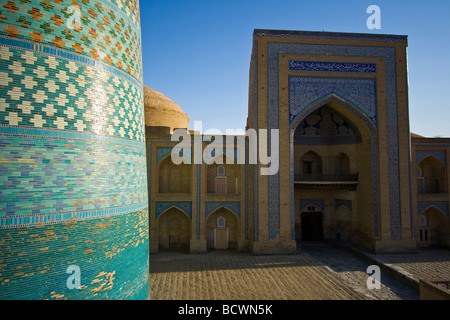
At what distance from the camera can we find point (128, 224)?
179 inches

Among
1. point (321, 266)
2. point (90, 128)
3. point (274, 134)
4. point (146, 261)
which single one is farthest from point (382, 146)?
point (90, 128)

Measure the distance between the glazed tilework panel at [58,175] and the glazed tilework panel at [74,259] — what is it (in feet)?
0.88

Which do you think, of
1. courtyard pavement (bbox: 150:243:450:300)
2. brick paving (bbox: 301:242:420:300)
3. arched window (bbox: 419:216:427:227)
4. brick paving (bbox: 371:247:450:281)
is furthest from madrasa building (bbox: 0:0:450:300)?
brick paving (bbox: 301:242:420:300)

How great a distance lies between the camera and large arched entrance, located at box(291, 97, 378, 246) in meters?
12.7

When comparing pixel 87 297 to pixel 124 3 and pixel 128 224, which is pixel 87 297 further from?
pixel 124 3

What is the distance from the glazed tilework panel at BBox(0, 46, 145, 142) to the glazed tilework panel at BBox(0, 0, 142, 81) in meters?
0.23

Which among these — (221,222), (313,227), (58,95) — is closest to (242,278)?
(221,222)

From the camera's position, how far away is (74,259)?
3686 millimetres

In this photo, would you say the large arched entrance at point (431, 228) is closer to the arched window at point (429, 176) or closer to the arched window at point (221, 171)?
the arched window at point (429, 176)

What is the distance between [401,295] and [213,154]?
782 centimetres

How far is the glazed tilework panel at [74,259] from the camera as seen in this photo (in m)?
3.27

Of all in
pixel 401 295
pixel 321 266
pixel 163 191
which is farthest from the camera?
pixel 163 191

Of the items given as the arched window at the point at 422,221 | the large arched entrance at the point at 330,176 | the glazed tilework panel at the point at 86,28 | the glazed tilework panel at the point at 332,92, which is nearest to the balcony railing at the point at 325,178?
the large arched entrance at the point at 330,176

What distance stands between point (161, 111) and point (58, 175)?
12424mm
